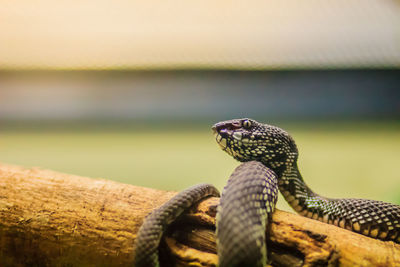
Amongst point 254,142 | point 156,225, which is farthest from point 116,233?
point 254,142

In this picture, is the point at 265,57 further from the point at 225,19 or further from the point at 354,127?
the point at 354,127

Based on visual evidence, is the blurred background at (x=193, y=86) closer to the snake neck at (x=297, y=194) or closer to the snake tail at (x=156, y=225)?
the snake neck at (x=297, y=194)

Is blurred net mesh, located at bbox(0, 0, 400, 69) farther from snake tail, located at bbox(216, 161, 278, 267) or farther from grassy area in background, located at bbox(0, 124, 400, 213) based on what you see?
snake tail, located at bbox(216, 161, 278, 267)

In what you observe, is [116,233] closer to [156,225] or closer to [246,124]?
[156,225]

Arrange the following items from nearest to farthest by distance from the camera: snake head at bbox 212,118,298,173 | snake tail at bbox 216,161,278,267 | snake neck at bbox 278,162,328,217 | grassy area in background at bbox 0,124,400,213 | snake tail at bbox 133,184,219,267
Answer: snake tail at bbox 216,161,278,267 → snake tail at bbox 133,184,219,267 → snake head at bbox 212,118,298,173 → snake neck at bbox 278,162,328,217 → grassy area in background at bbox 0,124,400,213

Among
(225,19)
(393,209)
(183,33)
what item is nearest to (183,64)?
(183,33)

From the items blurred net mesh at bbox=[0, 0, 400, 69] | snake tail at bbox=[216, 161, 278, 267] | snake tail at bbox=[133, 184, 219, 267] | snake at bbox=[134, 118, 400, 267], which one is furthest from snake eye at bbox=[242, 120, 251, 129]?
blurred net mesh at bbox=[0, 0, 400, 69]
